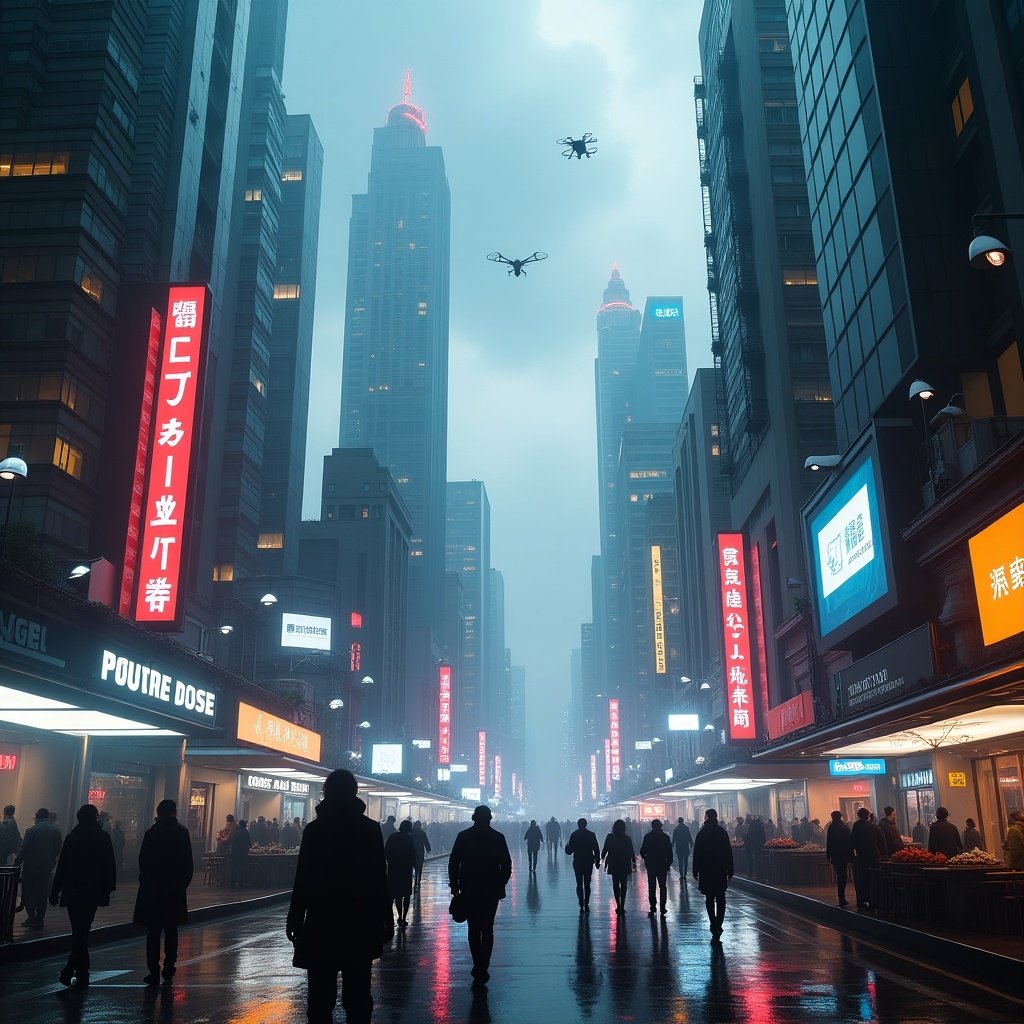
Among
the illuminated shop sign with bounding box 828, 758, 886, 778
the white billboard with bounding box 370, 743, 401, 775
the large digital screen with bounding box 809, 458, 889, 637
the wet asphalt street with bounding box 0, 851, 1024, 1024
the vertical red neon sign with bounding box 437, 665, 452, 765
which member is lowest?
the wet asphalt street with bounding box 0, 851, 1024, 1024

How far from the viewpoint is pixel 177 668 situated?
24.4 m

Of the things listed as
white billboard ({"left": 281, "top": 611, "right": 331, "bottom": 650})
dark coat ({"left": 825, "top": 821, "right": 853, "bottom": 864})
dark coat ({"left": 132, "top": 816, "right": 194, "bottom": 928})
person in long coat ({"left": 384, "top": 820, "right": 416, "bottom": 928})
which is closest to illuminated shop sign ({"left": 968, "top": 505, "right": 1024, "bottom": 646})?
dark coat ({"left": 825, "top": 821, "right": 853, "bottom": 864})

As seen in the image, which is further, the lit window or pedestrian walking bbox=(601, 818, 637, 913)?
the lit window

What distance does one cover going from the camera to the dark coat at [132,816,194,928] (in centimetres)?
1191

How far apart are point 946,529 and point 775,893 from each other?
411 inches

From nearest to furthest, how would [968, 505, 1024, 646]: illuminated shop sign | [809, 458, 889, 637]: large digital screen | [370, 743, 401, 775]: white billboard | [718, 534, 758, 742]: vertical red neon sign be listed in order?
[968, 505, 1024, 646]: illuminated shop sign < [809, 458, 889, 637]: large digital screen < [718, 534, 758, 742]: vertical red neon sign < [370, 743, 401, 775]: white billboard

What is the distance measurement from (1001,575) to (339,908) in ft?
52.2

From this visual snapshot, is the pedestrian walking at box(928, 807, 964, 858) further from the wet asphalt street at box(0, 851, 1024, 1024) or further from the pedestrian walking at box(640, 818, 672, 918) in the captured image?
the pedestrian walking at box(640, 818, 672, 918)

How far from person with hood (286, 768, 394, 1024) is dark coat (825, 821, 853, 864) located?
16274 mm

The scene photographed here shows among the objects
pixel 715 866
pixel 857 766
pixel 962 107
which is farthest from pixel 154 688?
pixel 962 107

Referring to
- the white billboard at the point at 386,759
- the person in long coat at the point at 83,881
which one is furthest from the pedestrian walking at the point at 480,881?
the white billboard at the point at 386,759

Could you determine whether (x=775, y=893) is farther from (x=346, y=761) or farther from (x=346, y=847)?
(x=346, y=761)

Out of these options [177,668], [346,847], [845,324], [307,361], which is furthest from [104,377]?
[307,361]

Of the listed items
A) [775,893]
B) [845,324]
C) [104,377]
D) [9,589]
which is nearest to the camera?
[9,589]
